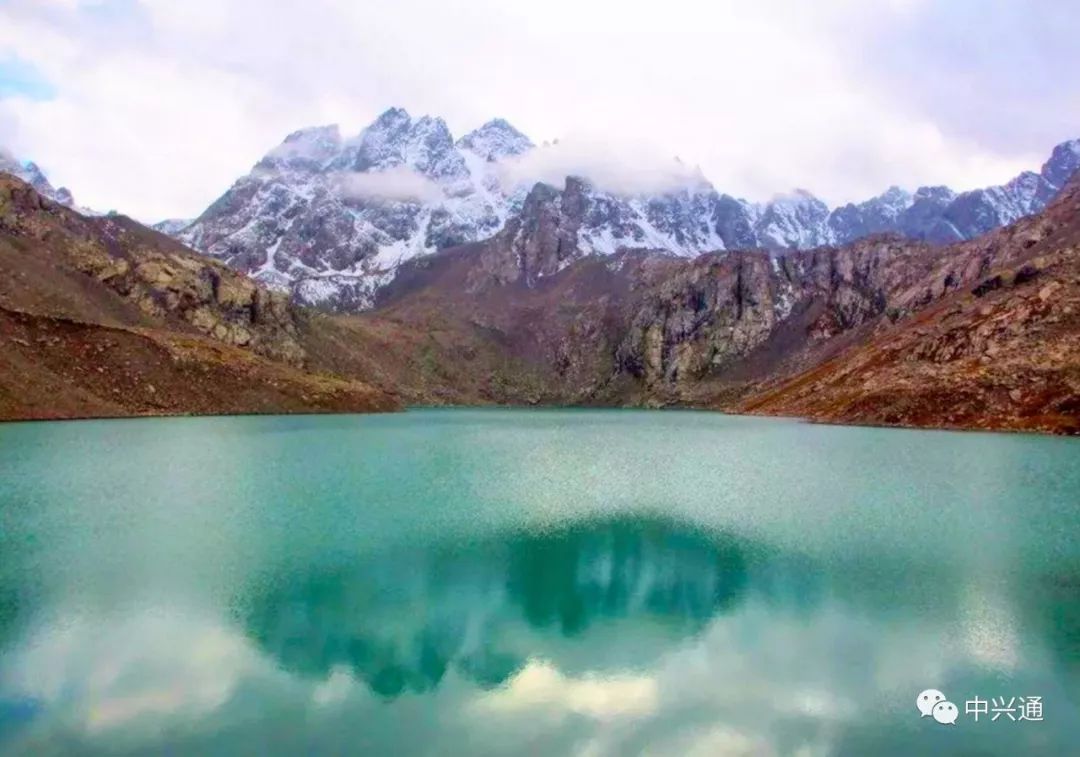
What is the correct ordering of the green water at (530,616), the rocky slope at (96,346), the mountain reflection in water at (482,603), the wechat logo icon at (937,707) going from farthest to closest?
the rocky slope at (96,346) → the mountain reflection in water at (482,603) → the wechat logo icon at (937,707) → the green water at (530,616)

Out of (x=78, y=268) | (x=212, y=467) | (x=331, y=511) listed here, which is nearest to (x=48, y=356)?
(x=78, y=268)

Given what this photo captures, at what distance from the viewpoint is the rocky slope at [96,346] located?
133 m

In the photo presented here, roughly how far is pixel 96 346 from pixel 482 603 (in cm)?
14620

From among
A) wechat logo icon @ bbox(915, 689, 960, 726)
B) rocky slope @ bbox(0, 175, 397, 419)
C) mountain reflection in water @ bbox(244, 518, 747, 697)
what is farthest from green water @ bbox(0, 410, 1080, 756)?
rocky slope @ bbox(0, 175, 397, 419)

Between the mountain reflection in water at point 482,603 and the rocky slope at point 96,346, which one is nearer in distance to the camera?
the mountain reflection in water at point 482,603

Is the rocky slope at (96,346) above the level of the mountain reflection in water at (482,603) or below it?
above

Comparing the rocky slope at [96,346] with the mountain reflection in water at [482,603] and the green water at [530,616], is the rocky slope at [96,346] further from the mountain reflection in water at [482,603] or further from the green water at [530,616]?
the mountain reflection in water at [482,603]

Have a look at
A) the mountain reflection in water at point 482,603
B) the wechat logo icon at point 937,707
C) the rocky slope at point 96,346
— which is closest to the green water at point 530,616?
the mountain reflection in water at point 482,603

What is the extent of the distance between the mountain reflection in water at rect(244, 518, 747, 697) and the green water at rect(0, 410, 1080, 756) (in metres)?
0.15

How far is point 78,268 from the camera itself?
596 ft

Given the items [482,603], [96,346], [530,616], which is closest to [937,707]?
[530,616]

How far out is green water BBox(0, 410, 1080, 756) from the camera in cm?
2066

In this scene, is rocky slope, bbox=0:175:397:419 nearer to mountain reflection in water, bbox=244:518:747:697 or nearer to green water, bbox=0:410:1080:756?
green water, bbox=0:410:1080:756

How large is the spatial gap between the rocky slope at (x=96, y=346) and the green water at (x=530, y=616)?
86.3 meters
